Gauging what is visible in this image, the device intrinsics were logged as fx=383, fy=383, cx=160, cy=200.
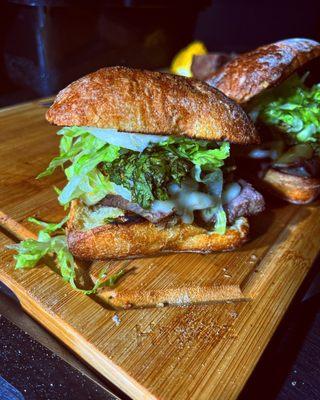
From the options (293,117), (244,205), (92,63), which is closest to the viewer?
(244,205)

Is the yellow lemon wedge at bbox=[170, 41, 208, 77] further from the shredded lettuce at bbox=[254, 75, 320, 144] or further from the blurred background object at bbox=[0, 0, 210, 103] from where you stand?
the shredded lettuce at bbox=[254, 75, 320, 144]

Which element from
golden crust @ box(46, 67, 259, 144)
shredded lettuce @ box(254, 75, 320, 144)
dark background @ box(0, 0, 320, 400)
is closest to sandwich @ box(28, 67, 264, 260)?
golden crust @ box(46, 67, 259, 144)

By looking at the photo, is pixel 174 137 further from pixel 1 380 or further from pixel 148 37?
pixel 148 37

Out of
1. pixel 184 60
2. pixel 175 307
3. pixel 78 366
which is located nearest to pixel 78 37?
pixel 184 60

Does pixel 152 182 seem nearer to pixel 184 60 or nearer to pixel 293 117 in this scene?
pixel 293 117

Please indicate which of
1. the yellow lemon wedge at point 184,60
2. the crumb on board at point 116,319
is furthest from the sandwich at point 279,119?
the yellow lemon wedge at point 184,60
